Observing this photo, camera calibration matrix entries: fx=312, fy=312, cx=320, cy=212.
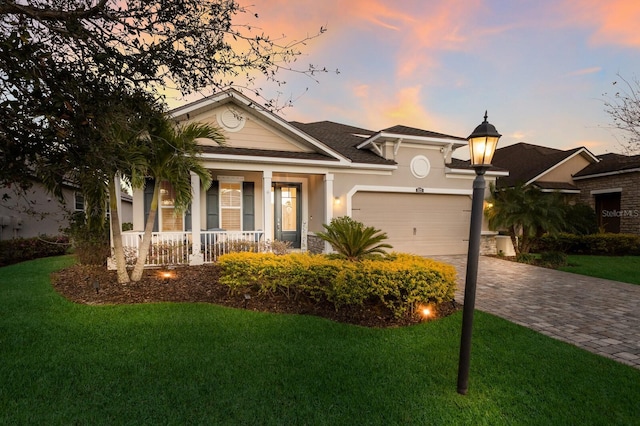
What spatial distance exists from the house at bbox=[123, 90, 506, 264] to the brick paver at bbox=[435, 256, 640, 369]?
3.79 metres

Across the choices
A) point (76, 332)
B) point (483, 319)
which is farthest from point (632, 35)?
point (76, 332)

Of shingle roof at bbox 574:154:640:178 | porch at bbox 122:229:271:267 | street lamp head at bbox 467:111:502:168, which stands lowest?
porch at bbox 122:229:271:267

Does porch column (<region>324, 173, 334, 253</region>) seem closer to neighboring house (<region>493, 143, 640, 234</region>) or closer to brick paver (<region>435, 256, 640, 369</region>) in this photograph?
brick paver (<region>435, 256, 640, 369</region>)

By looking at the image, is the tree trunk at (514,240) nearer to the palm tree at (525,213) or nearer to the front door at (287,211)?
the palm tree at (525,213)

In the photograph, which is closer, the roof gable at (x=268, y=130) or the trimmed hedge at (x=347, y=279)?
the trimmed hedge at (x=347, y=279)

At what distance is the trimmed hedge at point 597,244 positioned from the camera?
13.0m

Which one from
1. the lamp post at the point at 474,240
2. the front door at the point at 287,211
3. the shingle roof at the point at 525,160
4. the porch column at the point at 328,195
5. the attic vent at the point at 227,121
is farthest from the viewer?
the shingle roof at the point at 525,160

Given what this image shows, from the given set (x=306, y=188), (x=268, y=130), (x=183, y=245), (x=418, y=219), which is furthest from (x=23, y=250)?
(x=418, y=219)

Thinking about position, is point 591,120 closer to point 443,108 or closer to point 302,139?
point 443,108

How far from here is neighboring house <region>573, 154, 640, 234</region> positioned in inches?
542

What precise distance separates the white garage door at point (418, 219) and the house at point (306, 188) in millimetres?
40

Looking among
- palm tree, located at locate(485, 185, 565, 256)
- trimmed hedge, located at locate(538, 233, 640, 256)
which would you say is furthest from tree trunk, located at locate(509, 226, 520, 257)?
trimmed hedge, located at locate(538, 233, 640, 256)

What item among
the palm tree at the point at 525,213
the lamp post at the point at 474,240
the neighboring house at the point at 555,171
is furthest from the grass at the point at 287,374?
the neighboring house at the point at 555,171

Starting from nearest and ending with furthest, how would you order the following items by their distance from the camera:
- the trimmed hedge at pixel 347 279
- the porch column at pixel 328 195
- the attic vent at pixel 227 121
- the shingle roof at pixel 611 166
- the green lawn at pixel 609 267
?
the trimmed hedge at pixel 347 279 → the green lawn at pixel 609 267 → the attic vent at pixel 227 121 → the porch column at pixel 328 195 → the shingle roof at pixel 611 166
